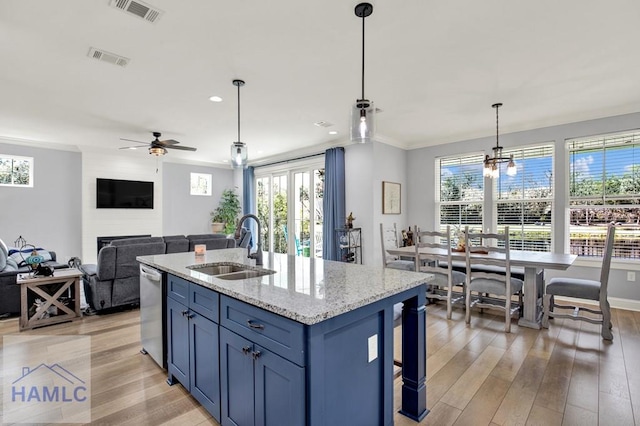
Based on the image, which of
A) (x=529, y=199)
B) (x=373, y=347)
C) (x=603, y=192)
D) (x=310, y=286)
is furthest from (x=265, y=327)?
(x=603, y=192)

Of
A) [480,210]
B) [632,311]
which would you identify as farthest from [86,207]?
[632,311]

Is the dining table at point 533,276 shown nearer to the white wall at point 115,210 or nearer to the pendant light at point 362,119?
the pendant light at point 362,119

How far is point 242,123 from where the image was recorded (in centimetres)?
481

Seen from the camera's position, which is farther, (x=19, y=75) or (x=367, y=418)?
(x=19, y=75)

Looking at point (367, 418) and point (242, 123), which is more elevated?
point (242, 123)

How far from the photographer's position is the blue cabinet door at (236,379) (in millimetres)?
1561

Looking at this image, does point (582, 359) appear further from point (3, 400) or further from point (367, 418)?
point (3, 400)

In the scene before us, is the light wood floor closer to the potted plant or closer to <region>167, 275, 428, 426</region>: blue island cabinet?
<region>167, 275, 428, 426</region>: blue island cabinet

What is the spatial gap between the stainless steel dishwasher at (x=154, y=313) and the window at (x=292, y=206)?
162 inches

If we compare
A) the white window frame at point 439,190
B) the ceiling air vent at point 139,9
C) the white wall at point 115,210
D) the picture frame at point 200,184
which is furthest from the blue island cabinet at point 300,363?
the picture frame at point 200,184

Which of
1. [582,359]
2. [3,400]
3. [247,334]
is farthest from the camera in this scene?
[582,359]

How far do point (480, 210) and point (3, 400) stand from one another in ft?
19.8

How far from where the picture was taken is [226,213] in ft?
27.1

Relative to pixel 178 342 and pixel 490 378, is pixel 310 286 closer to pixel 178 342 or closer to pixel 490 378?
pixel 178 342
